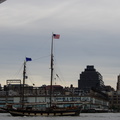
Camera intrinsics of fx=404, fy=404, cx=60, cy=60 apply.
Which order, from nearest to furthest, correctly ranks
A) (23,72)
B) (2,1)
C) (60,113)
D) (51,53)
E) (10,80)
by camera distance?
(2,1) → (60,113) → (51,53) → (23,72) → (10,80)

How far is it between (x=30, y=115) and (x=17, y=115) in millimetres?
5647

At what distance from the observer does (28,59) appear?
466 feet

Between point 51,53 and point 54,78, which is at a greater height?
point 51,53

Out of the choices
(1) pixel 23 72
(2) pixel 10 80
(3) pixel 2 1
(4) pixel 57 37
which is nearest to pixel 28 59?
(1) pixel 23 72

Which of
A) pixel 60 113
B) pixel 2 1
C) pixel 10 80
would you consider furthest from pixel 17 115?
pixel 2 1

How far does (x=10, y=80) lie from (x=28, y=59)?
5000 centimetres

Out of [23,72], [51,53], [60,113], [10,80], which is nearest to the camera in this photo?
[60,113]

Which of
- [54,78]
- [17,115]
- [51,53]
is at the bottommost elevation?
[17,115]

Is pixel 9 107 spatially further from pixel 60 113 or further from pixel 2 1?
pixel 2 1

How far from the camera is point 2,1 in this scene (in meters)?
43.8

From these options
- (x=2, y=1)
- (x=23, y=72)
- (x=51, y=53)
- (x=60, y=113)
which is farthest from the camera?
(x=23, y=72)

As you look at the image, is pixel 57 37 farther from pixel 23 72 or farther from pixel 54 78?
pixel 23 72

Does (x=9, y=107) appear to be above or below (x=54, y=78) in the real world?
below

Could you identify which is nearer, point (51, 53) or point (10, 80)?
point (51, 53)
